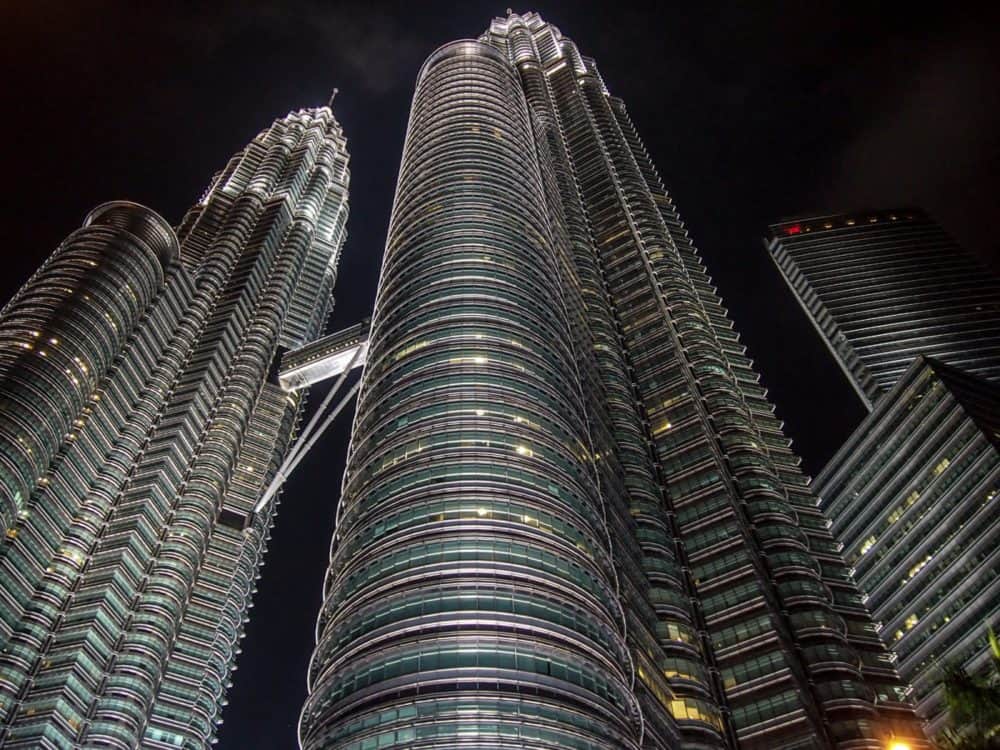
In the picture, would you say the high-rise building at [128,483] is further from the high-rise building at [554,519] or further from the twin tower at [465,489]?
the high-rise building at [554,519]

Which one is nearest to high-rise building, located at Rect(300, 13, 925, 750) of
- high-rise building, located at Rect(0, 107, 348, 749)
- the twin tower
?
the twin tower

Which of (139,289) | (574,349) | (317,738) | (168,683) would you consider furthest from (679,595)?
(139,289)

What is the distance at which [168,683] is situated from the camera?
123312 mm

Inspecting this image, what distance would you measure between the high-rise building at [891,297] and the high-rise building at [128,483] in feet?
339

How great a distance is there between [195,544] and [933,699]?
98227 mm

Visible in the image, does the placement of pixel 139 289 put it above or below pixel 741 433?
above

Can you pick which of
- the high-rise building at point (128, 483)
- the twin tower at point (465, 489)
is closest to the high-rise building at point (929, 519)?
the twin tower at point (465, 489)

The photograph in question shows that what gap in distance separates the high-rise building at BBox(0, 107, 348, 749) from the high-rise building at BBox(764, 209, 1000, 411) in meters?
103

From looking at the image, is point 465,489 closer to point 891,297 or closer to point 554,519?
point 554,519

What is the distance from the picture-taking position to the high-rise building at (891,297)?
159625 mm

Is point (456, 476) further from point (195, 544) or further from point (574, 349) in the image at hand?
point (195, 544)

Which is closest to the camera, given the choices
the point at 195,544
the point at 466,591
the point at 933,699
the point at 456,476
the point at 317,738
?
the point at 317,738

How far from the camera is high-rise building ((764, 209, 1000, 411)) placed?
160 metres

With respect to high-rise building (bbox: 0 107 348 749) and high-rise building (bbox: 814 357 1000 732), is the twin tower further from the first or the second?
high-rise building (bbox: 814 357 1000 732)
